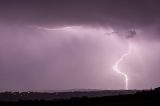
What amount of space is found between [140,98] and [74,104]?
38.3 feet

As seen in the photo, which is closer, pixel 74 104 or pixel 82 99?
pixel 74 104

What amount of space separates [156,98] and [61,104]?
16101 mm

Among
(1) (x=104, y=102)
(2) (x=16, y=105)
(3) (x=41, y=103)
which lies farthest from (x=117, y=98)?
(2) (x=16, y=105)

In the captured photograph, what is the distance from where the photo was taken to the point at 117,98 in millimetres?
70688

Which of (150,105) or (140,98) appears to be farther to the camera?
(140,98)

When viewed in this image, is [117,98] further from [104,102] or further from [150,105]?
[150,105]

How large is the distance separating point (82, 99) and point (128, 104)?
11.8 meters

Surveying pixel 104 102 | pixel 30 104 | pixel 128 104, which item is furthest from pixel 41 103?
pixel 128 104

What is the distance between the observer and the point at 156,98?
6700 centimetres

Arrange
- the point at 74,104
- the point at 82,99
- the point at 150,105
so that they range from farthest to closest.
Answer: the point at 82,99, the point at 74,104, the point at 150,105

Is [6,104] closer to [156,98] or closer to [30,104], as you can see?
[30,104]

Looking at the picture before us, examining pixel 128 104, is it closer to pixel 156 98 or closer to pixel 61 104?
pixel 156 98

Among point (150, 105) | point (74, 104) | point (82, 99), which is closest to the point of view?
point (150, 105)

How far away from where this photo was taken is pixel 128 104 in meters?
62.0
